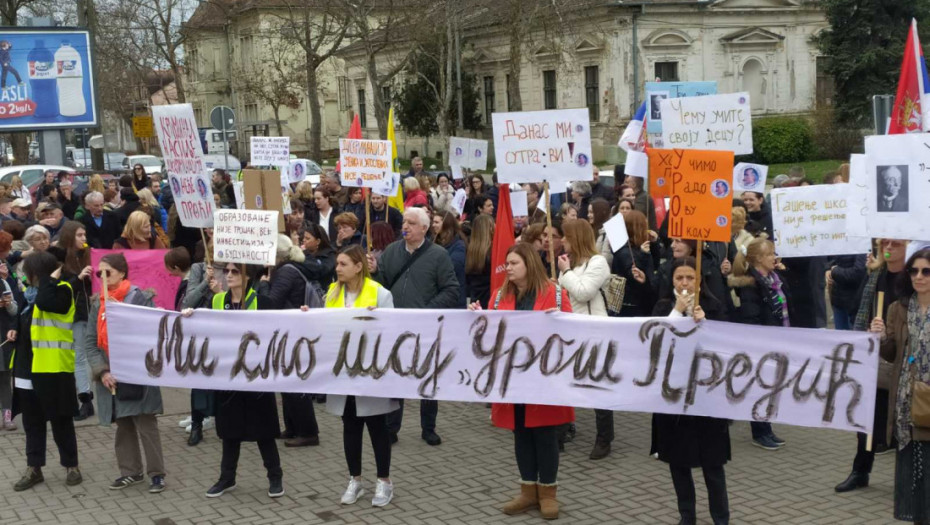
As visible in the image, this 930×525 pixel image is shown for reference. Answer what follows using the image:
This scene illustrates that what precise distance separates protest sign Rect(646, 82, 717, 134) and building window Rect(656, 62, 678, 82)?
3318cm

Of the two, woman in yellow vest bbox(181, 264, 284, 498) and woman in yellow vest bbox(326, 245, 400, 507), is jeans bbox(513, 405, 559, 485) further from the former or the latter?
woman in yellow vest bbox(181, 264, 284, 498)

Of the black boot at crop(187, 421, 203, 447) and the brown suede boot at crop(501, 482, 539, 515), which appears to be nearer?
the brown suede boot at crop(501, 482, 539, 515)

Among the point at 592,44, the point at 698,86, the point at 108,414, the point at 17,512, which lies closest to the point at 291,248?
the point at 108,414

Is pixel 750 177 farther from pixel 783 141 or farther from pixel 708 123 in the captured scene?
pixel 783 141

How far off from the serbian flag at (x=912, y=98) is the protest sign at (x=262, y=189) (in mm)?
5423

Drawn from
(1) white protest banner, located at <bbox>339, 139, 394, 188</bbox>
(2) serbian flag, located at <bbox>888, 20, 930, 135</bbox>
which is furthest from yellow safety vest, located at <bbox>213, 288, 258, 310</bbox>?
(2) serbian flag, located at <bbox>888, 20, 930, 135</bbox>

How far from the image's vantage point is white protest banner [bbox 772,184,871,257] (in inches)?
322

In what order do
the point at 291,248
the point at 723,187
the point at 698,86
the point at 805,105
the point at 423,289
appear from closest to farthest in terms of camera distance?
the point at 723,187
the point at 423,289
the point at 291,248
the point at 698,86
the point at 805,105

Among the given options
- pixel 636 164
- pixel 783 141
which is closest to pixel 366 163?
pixel 636 164

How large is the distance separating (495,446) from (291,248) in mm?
2320

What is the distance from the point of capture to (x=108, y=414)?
7.55 metres

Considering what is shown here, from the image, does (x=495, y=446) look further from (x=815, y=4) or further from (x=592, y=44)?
(x=815, y=4)

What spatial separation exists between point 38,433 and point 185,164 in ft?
8.20

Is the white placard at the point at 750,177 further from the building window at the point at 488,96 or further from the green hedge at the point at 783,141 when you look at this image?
the building window at the point at 488,96
